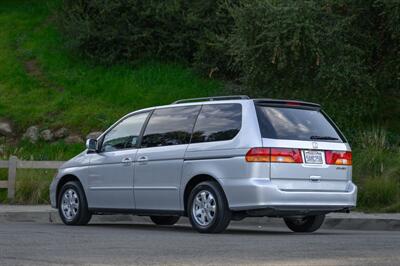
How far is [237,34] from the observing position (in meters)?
25.4

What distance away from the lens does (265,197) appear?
11.8 metres

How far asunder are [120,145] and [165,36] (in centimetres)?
1804

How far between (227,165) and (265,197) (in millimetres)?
680

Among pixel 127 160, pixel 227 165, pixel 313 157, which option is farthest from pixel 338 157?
pixel 127 160

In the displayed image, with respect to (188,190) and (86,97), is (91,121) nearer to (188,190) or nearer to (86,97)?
(86,97)

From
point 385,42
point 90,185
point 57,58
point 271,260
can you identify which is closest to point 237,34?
point 385,42

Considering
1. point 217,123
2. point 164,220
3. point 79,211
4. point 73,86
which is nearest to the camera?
point 217,123

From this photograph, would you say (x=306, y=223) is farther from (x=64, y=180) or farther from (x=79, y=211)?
(x=64, y=180)

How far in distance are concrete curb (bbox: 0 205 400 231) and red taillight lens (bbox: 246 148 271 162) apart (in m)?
3.86

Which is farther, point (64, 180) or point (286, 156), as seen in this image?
point (64, 180)

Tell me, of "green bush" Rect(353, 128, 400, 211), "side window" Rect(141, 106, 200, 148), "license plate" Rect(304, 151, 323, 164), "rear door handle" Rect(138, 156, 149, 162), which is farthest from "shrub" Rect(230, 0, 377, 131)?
"license plate" Rect(304, 151, 323, 164)

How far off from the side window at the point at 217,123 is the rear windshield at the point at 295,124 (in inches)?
13.3

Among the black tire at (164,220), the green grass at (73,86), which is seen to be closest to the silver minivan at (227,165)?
the black tire at (164,220)

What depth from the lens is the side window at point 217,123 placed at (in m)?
12.4
